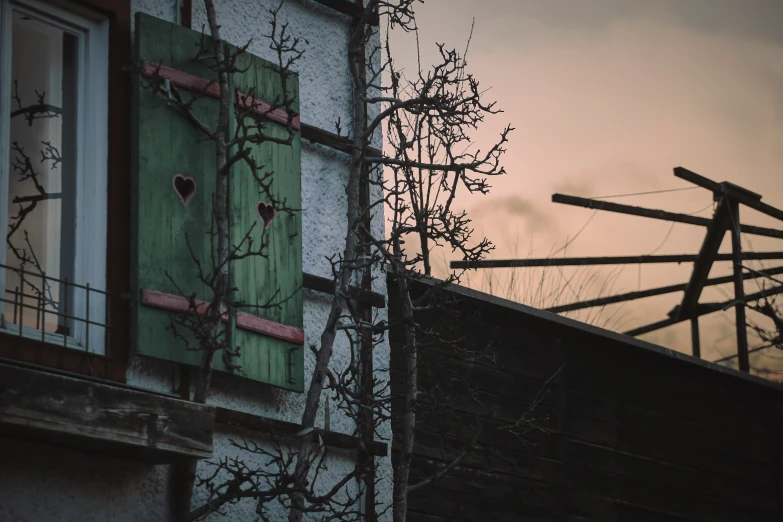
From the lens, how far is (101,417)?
452cm

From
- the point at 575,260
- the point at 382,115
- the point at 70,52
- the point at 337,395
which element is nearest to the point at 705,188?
the point at 575,260

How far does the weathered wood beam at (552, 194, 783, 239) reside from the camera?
33.0 ft

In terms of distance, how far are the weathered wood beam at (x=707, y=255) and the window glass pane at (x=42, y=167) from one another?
6419 millimetres

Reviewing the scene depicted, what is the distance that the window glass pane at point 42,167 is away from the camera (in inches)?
195

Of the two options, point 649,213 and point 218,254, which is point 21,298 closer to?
point 218,254

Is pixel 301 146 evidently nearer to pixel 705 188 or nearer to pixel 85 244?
pixel 85 244

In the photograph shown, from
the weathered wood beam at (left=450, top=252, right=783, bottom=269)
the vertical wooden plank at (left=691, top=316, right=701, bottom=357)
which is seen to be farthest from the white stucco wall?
the vertical wooden plank at (left=691, top=316, right=701, bottom=357)

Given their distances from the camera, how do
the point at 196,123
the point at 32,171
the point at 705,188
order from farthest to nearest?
the point at 705,188, the point at 196,123, the point at 32,171

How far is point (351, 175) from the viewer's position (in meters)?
6.29

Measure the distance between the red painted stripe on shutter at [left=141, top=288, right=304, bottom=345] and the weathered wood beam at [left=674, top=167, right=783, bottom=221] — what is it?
5.04 metres

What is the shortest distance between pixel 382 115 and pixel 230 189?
3.53 ft

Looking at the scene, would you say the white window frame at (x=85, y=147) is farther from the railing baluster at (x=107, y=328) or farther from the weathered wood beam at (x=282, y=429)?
the weathered wood beam at (x=282, y=429)

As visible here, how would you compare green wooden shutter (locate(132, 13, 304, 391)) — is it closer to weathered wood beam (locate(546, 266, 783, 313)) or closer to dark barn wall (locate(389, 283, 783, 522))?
dark barn wall (locate(389, 283, 783, 522))

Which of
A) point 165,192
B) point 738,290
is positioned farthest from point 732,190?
point 165,192
